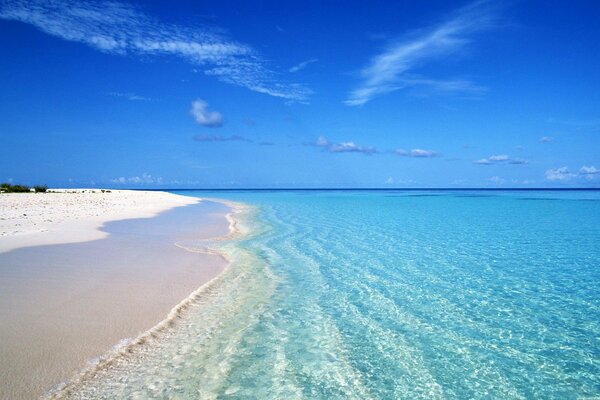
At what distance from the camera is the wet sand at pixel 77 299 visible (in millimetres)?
4430

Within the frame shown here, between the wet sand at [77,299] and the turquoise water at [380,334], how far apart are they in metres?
0.53

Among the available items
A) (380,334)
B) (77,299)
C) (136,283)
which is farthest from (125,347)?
(380,334)

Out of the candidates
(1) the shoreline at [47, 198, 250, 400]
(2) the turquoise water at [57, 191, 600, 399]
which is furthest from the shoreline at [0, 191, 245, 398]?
(2) the turquoise water at [57, 191, 600, 399]

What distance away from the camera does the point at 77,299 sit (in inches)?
261

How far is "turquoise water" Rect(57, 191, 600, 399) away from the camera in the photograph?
14.3 ft

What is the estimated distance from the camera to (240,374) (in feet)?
15.0

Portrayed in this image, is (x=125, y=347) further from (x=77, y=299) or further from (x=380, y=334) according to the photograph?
(x=380, y=334)

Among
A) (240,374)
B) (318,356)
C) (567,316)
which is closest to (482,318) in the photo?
(567,316)

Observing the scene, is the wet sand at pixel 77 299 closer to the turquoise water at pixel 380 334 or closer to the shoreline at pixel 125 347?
the shoreline at pixel 125 347

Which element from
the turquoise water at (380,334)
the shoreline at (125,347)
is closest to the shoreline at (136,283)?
the shoreline at (125,347)

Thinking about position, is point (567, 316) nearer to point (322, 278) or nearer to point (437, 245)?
point (322, 278)

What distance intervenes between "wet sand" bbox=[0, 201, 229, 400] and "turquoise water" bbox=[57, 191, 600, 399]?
531 millimetres

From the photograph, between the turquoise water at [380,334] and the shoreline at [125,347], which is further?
the turquoise water at [380,334]

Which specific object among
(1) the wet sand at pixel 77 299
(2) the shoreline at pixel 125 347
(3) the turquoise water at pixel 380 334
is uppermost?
(1) the wet sand at pixel 77 299
